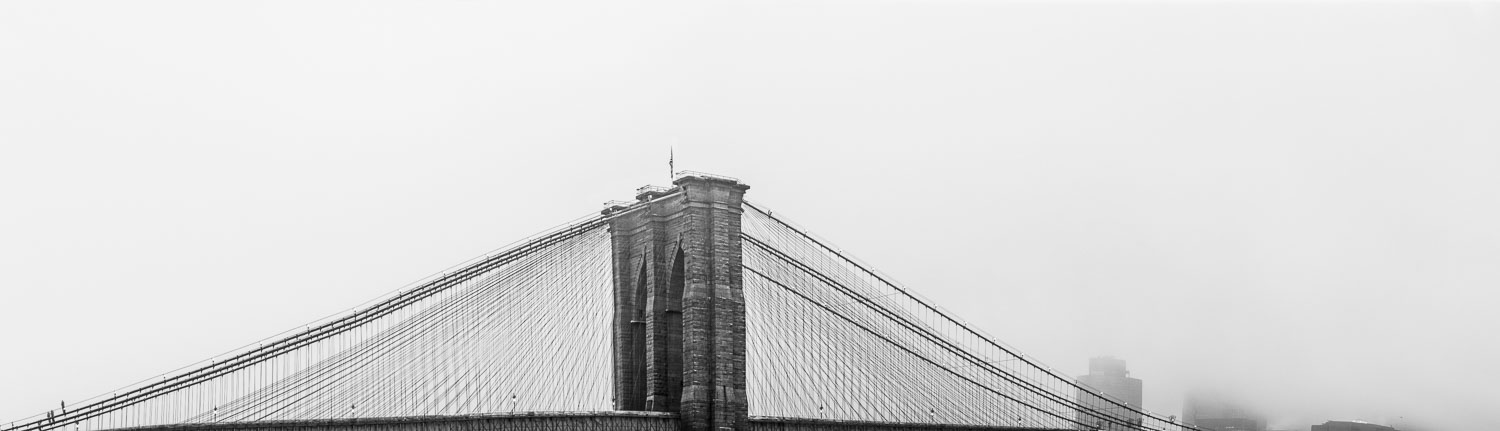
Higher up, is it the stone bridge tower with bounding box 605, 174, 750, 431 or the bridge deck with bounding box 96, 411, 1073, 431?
the stone bridge tower with bounding box 605, 174, 750, 431

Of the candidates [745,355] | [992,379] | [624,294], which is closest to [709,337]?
[745,355]

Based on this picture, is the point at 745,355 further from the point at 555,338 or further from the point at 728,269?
the point at 555,338

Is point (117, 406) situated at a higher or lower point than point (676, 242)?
lower

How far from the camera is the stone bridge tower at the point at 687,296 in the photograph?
167ft

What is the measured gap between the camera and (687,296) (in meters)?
51.0

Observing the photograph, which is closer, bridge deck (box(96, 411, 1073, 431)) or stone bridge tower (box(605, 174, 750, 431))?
bridge deck (box(96, 411, 1073, 431))

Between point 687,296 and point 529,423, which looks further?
point 687,296

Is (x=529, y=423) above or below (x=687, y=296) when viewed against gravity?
below

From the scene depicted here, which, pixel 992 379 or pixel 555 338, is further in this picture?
pixel 992 379

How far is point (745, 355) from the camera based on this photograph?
5209cm

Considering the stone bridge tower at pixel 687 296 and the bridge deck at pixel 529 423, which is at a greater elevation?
the stone bridge tower at pixel 687 296

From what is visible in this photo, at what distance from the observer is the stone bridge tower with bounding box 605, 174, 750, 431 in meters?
50.8

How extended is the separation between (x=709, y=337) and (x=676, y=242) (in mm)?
3362

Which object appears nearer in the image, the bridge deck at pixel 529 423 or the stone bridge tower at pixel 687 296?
the bridge deck at pixel 529 423
